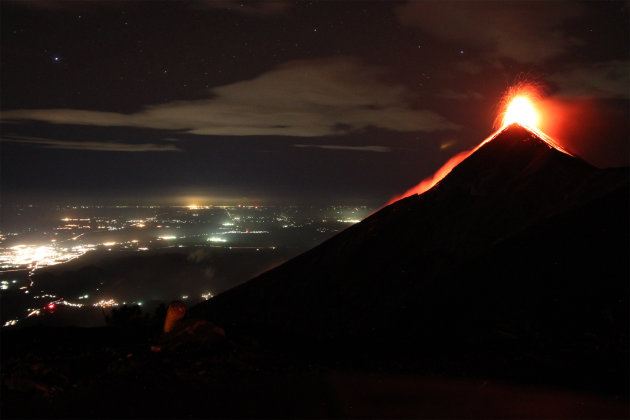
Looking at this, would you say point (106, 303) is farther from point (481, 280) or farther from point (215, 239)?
point (215, 239)

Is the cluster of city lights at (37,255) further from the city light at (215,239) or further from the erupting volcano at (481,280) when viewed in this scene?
the erupting volcano at (481,280)

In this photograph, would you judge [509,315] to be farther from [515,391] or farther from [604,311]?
[515,391]

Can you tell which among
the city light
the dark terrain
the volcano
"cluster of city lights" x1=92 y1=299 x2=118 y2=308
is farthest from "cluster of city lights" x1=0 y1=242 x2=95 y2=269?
the dark terrain

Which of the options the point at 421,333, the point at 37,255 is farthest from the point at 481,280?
the point at 37,255

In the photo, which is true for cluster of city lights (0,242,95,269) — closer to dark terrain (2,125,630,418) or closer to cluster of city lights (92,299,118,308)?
cluster of city lights (92,299,118,308)

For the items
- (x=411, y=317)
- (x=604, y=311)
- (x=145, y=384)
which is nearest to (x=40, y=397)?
(x=145, y=384)

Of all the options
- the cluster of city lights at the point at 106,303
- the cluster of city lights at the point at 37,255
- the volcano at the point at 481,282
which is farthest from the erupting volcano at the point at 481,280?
the cluster of city lights at the point at 37,255
